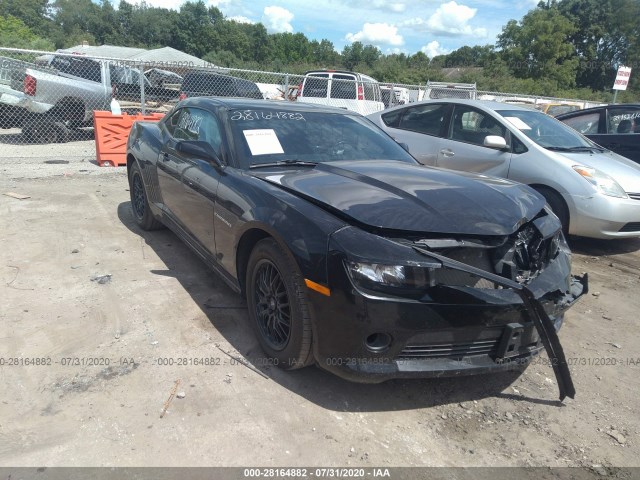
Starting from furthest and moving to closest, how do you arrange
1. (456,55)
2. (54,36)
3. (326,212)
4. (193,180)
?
(456,55) → (54,36) → (193,180) → (326,212)

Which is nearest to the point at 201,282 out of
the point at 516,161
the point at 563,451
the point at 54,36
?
the point at 563,451

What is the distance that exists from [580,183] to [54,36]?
90.5 meters

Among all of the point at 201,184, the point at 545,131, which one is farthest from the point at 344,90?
the point at 201,184

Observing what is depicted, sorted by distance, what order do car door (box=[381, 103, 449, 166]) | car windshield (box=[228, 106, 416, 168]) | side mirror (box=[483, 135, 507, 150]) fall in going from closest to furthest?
car windshield (box=[228, 106, 416, 168]) < side mirror (box=[483, 135, 507, 150]) < car door (box=[381, 103, 449, 166])

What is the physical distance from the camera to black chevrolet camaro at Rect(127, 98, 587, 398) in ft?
7.60

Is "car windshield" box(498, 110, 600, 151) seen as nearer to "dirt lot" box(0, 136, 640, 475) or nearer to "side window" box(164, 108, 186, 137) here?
"dirt lot" box(0, 136, 640, 475)

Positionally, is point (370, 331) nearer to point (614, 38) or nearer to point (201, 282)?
point (201, 282)

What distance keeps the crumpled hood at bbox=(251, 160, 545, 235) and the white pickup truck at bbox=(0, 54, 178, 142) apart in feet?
25.1

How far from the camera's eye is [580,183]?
207 inches

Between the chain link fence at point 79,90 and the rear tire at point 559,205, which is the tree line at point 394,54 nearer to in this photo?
the chain link fence at point 79,90

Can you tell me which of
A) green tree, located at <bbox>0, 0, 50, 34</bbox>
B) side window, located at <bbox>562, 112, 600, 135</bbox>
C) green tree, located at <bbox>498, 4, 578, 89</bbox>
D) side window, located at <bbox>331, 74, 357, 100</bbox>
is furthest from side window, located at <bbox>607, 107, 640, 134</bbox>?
green tree, located at <bbox>0, 0, 50, 34</bbox>

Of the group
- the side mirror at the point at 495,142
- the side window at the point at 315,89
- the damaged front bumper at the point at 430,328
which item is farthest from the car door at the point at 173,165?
the side window at the point at 315,89

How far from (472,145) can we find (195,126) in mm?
3656

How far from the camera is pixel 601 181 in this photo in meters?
5.28
